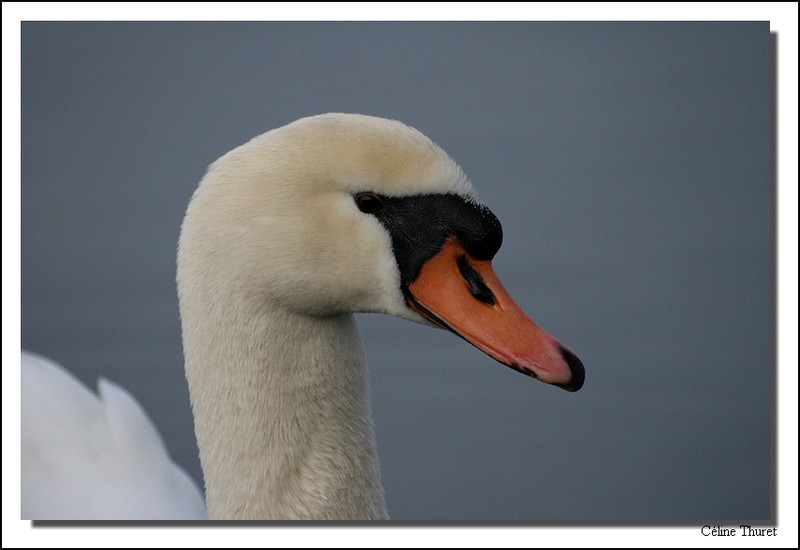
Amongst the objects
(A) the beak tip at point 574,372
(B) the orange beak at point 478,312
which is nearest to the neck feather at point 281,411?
(B) the orange beak at point 478,312

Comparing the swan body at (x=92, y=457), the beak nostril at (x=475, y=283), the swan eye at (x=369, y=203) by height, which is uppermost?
the swan eye at (x=369, y=203)

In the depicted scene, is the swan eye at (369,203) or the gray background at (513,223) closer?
the swan eye at (369,203)

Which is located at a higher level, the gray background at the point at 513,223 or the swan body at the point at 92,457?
the gray background at the point at 513,223

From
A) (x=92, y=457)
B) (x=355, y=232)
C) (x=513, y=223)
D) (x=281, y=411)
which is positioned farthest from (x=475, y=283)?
(x=513, y=223)

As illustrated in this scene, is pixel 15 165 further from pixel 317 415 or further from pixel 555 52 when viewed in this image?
pixel 555 52

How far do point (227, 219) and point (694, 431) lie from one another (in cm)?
262

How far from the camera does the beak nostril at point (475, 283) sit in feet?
10.8

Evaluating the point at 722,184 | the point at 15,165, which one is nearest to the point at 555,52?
the point at 722,184

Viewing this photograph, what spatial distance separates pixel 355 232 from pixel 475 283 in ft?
0.97

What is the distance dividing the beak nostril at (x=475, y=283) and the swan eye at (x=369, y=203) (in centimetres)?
22

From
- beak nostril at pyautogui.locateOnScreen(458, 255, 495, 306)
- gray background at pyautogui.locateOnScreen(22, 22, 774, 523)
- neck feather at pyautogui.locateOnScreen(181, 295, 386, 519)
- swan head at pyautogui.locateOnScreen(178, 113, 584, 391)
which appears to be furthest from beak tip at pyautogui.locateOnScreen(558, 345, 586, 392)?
gray background at pyautogui.locateOnScreen(22, 22, 774, 523)

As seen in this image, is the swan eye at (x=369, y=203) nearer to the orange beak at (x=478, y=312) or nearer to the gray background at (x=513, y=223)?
the orange beak at (x=478, y=312)

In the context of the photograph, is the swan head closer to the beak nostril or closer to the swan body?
the beak nostril

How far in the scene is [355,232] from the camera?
326cm
